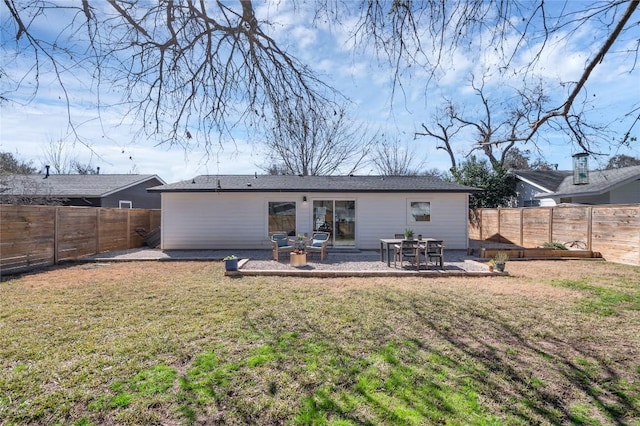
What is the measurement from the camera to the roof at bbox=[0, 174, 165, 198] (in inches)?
617

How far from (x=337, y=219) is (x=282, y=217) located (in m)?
2.24

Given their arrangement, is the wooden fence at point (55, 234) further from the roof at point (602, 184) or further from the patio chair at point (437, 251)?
the roof at point (602, 184)

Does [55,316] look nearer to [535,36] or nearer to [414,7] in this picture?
[414,7]

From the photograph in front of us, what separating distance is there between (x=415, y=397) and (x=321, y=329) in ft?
5.75

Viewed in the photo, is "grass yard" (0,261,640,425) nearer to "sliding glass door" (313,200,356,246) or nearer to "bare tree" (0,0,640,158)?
"bare tree" (0,0,640,158)

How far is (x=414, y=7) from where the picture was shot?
309 cm

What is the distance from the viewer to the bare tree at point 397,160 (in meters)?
27.2

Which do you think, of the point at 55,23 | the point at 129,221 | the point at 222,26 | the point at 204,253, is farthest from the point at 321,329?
the point at 129,221

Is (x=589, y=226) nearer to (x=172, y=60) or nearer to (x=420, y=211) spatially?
(x=420, y=211)

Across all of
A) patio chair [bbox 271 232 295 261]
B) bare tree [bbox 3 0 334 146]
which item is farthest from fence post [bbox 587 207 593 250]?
bare tree [bbox 3 0 334 146]

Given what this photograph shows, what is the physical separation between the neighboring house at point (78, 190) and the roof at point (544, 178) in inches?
918

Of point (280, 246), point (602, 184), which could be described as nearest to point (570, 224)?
point (602, 184)

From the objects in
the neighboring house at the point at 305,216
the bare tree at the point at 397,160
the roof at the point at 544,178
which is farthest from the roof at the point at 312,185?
the bare tree at the point at 397,160

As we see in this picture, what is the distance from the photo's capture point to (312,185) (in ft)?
43.2
